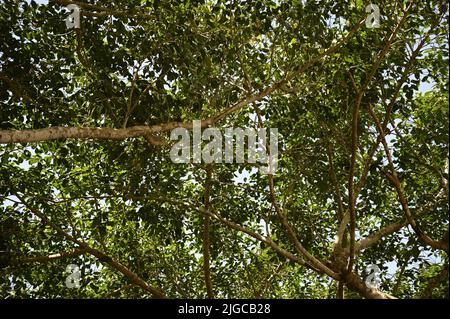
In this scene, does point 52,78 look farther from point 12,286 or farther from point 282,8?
point 12,286

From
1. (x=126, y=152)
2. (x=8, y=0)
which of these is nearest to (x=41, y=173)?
(x=126, y=152)

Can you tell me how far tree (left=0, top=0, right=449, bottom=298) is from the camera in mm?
6594

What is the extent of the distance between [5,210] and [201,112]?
3.16m

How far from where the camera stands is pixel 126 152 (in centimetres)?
751
